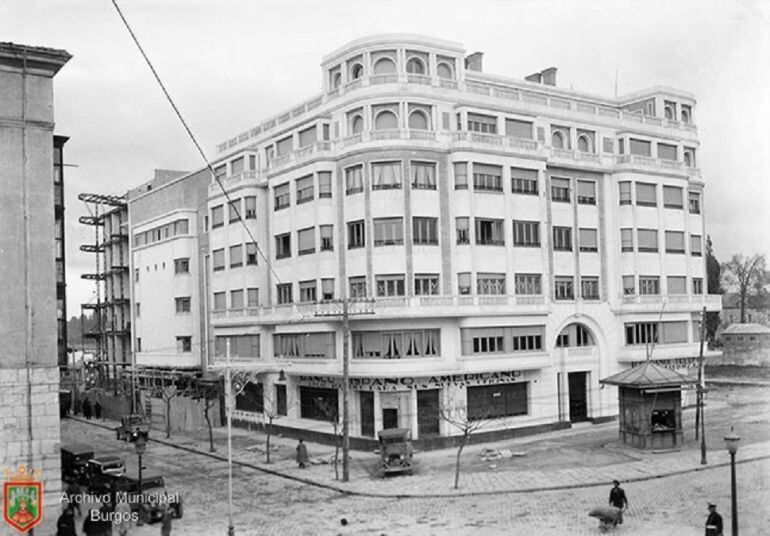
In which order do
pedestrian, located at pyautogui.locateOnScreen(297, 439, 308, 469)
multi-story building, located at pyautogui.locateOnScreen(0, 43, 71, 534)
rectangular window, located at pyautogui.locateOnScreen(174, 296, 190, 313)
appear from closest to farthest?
multi-story building, located at pyautogui.locateOnScreen(0, 43, 71, 534)
pedestrian, located at pyautogui.locateOnScreen(297, 439, 308, 469)
rectangular window, located at pyautogui.locateOnScreen(174, 296, 190, 313)

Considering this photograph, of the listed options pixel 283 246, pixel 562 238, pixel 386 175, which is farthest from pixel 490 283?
pixel 283 246

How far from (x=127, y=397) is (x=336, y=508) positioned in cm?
4395

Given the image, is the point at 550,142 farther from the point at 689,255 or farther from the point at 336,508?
the point at 336,508

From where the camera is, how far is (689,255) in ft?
198

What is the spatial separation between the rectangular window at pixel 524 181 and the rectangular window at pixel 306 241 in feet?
43.9

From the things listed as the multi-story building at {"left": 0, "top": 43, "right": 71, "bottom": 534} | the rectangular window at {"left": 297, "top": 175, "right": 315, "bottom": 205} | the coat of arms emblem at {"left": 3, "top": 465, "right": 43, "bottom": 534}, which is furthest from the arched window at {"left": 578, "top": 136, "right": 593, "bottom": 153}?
the coat of arms emblem at {"left": 3, "top": 465, "right": 43, "bottom": 534}

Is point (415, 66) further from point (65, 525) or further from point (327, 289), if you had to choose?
point (65, 525)

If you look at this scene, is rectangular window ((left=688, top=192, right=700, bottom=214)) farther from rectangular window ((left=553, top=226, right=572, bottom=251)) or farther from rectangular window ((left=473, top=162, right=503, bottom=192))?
rectangular window ((left=473, top=162, right=503, bottom=192))

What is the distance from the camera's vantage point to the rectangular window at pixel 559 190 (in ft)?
180

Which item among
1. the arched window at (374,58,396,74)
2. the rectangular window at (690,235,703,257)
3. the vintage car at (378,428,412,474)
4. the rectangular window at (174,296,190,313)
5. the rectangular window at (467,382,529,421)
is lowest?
the vintage car at (378,428,412,474)

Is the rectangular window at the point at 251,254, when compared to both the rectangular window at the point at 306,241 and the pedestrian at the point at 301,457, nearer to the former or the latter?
the rectangular window at the point at 306,241

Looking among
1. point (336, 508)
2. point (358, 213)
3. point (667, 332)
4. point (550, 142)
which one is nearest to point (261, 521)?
point (336, 508)

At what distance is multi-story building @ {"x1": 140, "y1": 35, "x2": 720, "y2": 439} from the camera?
4853 cm

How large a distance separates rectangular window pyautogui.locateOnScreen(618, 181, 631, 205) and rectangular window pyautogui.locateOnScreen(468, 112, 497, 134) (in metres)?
11.5
